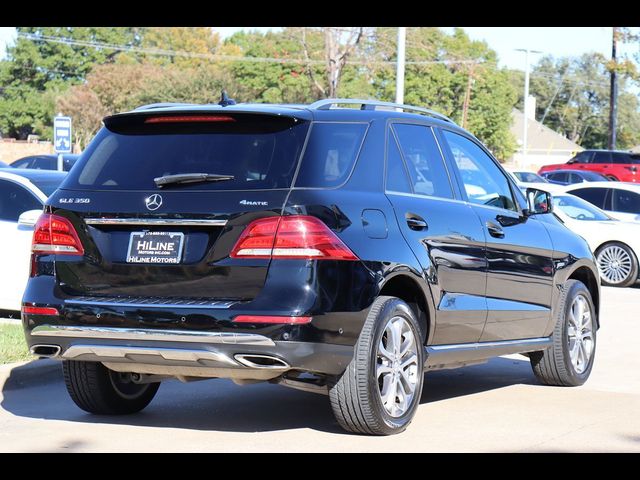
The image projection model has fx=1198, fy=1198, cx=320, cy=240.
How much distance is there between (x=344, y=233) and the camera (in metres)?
6.39

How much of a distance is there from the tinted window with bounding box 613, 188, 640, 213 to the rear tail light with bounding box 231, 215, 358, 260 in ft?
52.3

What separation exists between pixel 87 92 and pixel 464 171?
7949 centimetres

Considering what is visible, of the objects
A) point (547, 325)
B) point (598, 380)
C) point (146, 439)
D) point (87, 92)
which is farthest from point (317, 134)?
point (87, 92)

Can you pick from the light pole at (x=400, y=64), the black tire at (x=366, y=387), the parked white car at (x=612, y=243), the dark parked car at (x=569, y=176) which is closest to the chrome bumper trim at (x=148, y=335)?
the black tire at (x=366, y=387)

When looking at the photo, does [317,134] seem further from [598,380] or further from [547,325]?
[598,380]

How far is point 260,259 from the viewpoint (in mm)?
6223

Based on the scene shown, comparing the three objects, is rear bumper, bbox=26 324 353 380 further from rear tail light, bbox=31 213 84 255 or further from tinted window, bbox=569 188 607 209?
tinted window, bbox=569 188 607 209

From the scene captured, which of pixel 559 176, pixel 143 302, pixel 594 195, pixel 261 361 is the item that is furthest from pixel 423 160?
pixel 559 176

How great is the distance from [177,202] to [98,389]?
1527 mm

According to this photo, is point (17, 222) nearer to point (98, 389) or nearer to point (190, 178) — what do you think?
point (98, 389)

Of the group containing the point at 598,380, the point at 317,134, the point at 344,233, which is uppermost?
the point at 317,134

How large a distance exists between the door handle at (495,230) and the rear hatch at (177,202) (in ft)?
6.14

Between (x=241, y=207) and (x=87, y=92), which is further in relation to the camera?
(x=87, y=92)
